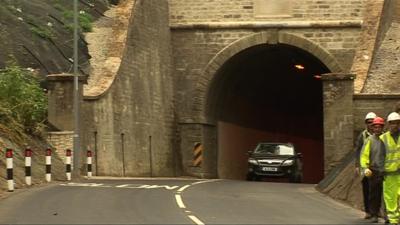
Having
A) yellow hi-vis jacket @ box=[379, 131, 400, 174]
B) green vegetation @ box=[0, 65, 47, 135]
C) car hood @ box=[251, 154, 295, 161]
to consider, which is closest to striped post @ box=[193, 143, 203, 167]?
car hood @ box=[251, 154, 295, 161]

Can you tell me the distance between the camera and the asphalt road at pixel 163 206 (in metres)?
13.0

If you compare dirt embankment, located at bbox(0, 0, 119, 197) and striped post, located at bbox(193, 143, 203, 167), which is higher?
dirt embankment, located at bbox(0, 0, 119, 197)

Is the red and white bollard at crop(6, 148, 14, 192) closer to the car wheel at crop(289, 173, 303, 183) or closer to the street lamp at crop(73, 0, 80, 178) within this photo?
the street lamp at crop(73, 0, 80, 178)

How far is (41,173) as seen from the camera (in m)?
21.3

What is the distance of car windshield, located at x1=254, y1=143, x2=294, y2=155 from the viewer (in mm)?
30156

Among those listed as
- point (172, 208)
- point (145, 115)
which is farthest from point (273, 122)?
point (172, 208)

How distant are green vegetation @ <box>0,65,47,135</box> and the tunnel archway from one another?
1219cm

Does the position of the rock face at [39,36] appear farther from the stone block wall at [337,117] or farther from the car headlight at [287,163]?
the stone block wall at [337,117]

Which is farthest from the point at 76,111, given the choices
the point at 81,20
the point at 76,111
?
the point at 81,20

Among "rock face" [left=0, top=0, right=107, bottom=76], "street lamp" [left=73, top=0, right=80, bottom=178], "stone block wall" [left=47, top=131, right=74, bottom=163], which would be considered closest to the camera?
"street lamp" [left=73, top=0, right=80, bottom=178]

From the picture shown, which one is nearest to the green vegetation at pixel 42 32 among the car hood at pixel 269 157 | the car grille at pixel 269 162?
the car hood at pixel 269 157

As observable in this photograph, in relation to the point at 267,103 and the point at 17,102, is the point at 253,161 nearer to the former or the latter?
the point at 17,102

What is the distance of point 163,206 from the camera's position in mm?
15023

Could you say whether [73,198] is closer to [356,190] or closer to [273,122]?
[356,190]
